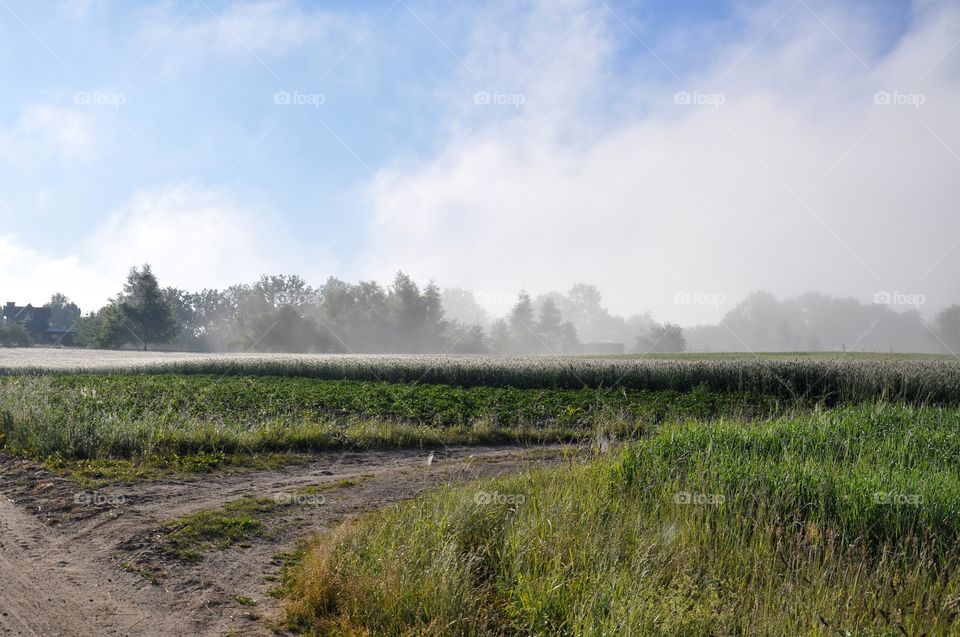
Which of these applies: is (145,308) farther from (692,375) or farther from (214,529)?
(214,529)

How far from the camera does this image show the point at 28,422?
13906 millimetres

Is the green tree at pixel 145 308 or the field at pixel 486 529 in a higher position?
the green tree at pixel 145 308

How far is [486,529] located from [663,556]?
1.94m

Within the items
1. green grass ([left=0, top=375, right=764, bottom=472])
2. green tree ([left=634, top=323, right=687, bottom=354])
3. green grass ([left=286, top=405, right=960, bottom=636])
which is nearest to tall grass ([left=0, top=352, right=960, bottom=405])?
green grass ([left=0, top=375, right=764, bottom=472])

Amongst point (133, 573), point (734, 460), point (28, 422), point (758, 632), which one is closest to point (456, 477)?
point (734, 460)

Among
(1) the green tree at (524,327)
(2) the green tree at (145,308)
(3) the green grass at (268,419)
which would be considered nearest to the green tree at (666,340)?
(1) the green tree at (524,327)

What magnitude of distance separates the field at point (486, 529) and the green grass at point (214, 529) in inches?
1.5

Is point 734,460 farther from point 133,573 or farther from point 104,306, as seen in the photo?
point 104,306

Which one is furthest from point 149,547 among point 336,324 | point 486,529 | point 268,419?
point 336,324

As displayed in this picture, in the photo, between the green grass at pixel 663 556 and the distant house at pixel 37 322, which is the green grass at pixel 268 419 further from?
the distant house at pixel 37 322

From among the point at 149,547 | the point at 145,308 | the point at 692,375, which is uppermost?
the point at 145,308

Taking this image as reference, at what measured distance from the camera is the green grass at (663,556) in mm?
5117

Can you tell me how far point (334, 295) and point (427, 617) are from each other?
94252 mm

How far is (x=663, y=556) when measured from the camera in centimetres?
619
